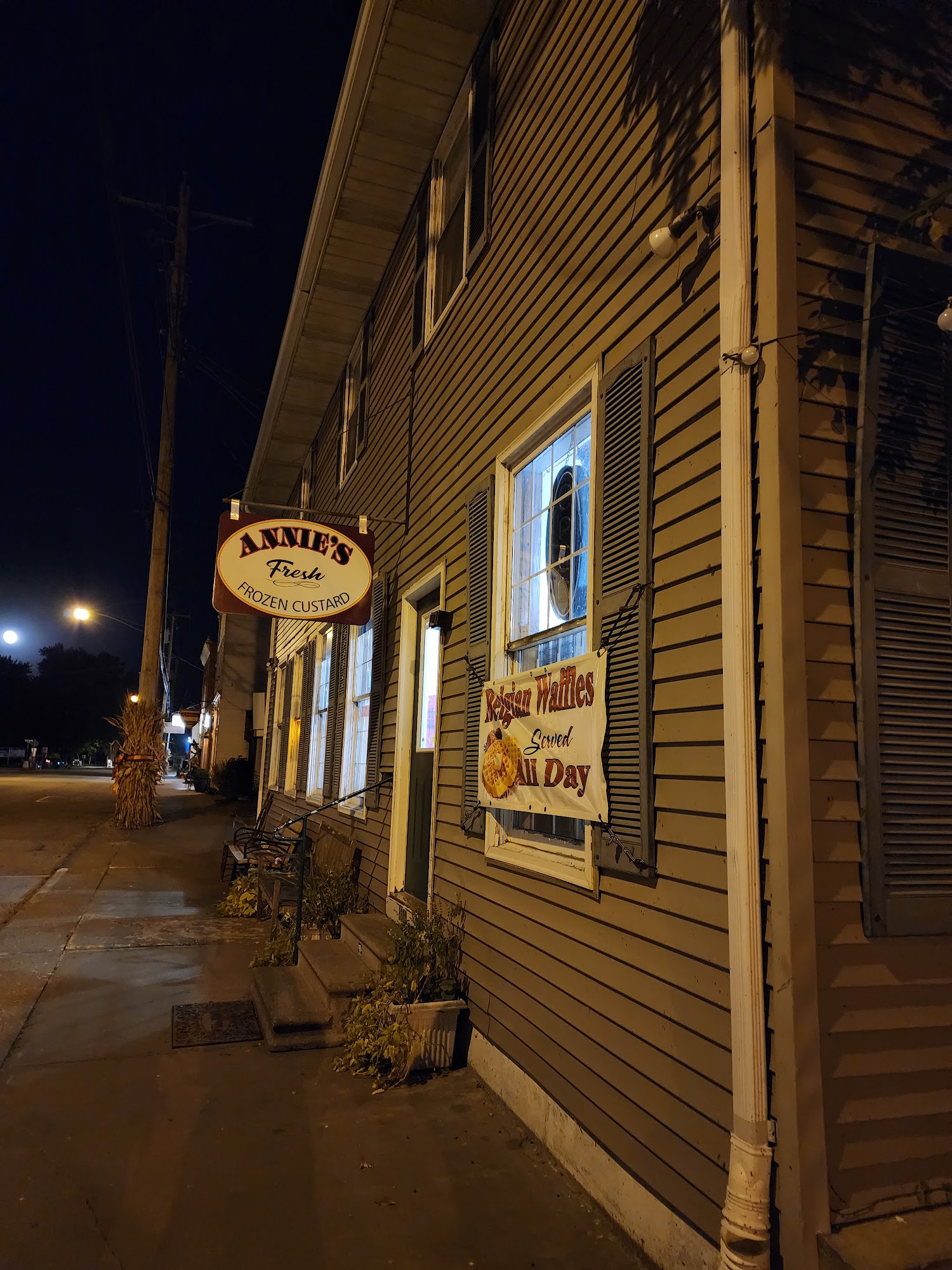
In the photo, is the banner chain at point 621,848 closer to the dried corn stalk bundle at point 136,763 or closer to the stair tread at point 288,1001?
the stair tread at point 288,1001

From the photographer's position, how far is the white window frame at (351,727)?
8.25 metres

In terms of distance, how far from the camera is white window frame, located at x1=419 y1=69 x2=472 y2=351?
20.6 feet

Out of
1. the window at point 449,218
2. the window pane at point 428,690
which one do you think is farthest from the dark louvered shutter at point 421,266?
the window pane at point 428,690

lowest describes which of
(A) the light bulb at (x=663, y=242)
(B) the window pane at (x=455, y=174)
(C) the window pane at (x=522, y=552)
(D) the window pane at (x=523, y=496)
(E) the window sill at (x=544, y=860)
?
(E) the window sill at (x=544, y=860)

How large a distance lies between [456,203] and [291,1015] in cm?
613

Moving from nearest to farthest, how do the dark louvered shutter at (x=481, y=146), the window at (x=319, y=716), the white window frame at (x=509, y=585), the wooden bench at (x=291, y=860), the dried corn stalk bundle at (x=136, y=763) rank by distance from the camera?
the white window frame at (x=509, y=585), the dark louvered shutter at (x=481, y=146), the wooden bench at (x=291, y=860), the window at (x=319, y=716), the dried corn stalk bundle at (x=136, y=763)

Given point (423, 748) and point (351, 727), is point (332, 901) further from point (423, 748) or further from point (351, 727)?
point (351, 727)

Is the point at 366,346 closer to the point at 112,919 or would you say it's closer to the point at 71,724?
the point at 112,919

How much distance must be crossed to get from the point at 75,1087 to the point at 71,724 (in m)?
79.4

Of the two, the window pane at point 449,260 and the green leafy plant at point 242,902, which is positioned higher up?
the window pane at point 449,260

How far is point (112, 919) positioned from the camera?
26.3 feet

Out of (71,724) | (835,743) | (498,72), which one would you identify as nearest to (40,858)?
(498,72)

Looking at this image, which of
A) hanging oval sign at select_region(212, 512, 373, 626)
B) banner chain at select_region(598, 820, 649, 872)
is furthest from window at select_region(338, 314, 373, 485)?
banner chain at select_region(598, 820, 649, 872)

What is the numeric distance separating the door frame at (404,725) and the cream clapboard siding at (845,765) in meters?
3.63
